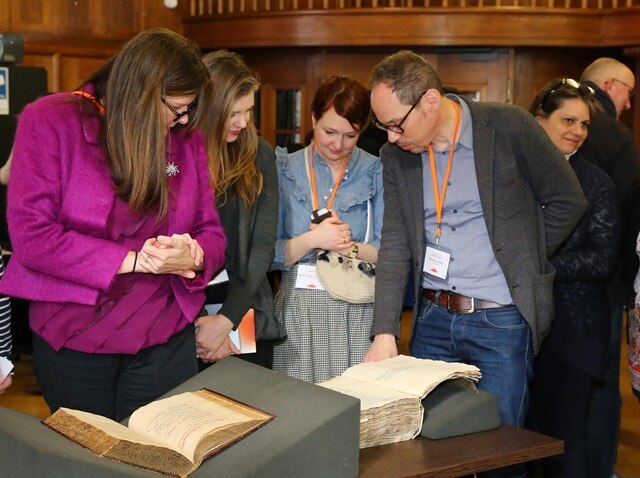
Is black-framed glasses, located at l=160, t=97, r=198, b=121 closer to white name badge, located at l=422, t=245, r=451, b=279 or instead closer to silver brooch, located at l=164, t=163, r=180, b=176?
silver brooch, located at l=164, t=163, r=180, b=176

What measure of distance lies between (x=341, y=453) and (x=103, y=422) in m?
0.42

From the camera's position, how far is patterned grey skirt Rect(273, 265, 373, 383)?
3.05 m

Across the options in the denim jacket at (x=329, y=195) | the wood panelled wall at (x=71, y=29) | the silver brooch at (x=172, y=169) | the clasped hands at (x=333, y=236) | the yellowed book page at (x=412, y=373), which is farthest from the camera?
Result: the wood panelled wall at (x=71, y=29)

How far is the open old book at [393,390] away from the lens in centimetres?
171

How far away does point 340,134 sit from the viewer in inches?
121

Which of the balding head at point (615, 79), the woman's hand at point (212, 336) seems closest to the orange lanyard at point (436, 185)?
the woman's hand at point (212, 336)

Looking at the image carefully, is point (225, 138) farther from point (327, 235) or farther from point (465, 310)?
point (465, 310)

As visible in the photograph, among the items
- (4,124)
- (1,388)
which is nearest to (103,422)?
(1,388)

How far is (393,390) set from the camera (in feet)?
5.96

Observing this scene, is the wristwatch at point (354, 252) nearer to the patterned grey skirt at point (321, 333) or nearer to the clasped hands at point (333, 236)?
the clasped hands at point (333, 236)

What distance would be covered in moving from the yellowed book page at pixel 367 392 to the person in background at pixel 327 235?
1102 millimetres

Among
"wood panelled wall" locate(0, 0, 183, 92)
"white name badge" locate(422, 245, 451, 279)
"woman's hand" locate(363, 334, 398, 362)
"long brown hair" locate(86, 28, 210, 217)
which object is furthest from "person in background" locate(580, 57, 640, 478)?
"wood panelled wall" locate(0, 0, 183, 92)

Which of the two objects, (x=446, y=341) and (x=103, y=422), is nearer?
(x=103, y=422)

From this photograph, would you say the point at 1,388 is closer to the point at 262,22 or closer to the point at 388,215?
the point at 388,215
